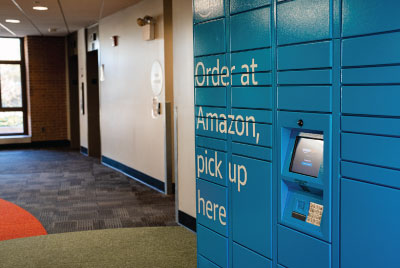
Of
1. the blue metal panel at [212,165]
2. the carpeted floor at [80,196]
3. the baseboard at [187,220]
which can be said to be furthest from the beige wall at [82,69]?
the blue metal panel at [212,165]

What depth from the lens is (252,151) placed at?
2586mm

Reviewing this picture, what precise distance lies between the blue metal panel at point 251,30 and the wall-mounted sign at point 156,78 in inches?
146

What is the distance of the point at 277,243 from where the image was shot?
2.45 meters

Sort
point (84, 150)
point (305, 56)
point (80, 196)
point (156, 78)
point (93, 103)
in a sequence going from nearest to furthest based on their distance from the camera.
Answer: point (305, 56) → point (80, 196) → point (156, 78) → point (93, 103) → point (84, 150)

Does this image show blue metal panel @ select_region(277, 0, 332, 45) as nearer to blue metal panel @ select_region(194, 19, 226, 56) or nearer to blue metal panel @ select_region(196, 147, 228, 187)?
blue metal panel @ select_region(194, 19, 226, 56)

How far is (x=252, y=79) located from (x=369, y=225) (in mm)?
995

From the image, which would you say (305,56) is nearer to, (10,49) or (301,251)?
(301,251)

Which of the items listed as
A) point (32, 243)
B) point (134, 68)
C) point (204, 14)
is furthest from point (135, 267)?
point (134, 68)

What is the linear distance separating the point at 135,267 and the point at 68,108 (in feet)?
29.5

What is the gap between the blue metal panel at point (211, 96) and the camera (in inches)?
112

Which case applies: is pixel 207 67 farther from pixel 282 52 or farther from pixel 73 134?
pixel 73 134

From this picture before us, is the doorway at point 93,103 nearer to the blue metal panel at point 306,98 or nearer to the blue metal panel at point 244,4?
the blue metal panel at point 244,4

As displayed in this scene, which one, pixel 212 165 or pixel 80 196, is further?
pixel 80 196

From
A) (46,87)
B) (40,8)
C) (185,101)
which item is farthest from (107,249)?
(46,87)
